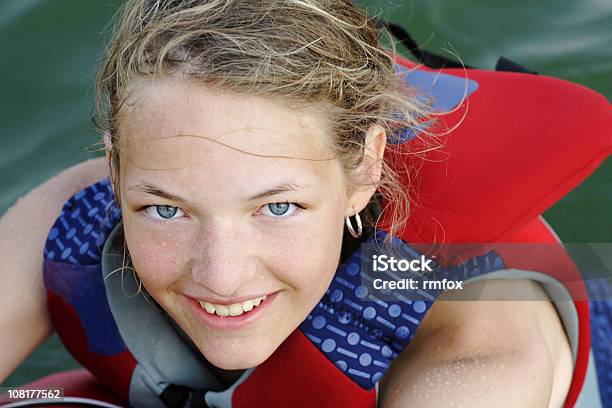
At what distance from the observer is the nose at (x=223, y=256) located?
4.91 feet

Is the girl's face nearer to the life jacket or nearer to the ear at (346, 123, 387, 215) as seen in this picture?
the ear at (346, 123, 387, 215)

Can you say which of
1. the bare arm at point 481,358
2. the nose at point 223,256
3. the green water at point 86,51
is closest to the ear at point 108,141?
the nose at point 223,256

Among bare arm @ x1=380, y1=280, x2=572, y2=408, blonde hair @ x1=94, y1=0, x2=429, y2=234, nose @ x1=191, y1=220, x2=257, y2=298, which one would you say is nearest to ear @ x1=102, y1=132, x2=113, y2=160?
blonde hair @ x1=94, y1=0, x2=429, y2=234

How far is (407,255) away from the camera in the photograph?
180 centimetres

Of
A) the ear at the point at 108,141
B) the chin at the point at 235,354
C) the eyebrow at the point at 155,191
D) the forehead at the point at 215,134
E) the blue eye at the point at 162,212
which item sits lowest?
the chin at the point at 235,354

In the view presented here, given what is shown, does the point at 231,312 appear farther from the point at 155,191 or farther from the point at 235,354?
the point at 155,191

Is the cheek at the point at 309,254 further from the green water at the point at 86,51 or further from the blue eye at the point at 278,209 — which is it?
the green water at the point at 86,51

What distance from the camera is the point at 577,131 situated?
1.89m

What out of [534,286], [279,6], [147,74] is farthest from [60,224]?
[534,286]

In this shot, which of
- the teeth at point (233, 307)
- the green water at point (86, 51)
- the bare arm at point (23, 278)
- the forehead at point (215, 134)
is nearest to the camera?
the forehead at point (215, 134)

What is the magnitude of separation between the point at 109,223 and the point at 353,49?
0.64 m

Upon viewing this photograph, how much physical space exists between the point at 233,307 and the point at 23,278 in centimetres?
62

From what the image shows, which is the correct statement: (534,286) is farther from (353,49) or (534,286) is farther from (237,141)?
(237,141)

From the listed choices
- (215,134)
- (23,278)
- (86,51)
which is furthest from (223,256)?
(86,51)
